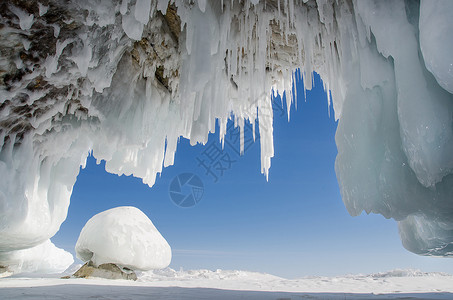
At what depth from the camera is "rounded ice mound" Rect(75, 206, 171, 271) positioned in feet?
29.8

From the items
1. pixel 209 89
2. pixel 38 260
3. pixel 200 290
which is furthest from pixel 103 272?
pixel 209 89

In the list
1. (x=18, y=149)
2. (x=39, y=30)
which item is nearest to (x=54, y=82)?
(x=39, y=30)

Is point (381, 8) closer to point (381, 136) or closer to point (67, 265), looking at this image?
point (381, 136)

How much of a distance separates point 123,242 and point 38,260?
211 inches

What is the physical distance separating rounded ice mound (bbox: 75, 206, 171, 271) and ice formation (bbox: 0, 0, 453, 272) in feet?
9.84

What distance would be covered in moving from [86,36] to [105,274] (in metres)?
7.76

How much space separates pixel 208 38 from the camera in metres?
4.04

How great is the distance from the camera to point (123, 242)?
363 inches

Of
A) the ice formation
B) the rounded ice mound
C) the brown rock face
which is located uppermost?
the ice formation

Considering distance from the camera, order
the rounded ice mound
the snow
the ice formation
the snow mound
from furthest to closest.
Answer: the snow mound
the rounded ice mound
the snow
the ice formation

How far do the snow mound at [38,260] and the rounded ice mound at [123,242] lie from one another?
201 centimetres

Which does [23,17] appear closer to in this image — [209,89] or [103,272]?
[209,89]

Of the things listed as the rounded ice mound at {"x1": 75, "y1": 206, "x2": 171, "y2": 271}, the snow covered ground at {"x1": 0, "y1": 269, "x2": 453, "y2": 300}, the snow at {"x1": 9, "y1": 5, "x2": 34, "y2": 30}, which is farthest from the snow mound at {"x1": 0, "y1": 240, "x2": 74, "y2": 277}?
the snow at {"x1": 9, "y1": 5, "x2": 34, "y2": 30}

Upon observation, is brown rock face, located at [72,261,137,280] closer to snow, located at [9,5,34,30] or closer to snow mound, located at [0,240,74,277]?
snow mound, located at [0,240,74,277]
